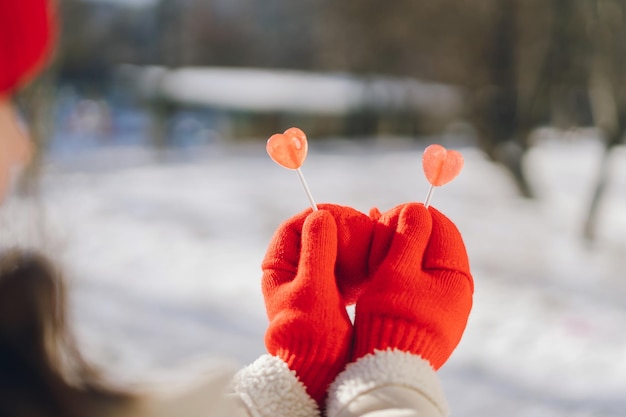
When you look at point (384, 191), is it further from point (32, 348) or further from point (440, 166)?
point (32, 348)

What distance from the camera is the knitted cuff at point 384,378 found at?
2.93 feet

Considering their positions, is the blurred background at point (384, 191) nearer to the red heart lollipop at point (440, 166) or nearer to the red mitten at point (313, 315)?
the red mitten at point (313, 315)

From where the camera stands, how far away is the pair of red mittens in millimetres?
968

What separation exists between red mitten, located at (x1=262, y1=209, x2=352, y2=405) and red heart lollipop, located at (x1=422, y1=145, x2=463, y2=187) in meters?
0.22

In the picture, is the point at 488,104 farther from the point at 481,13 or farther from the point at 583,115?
the point at 583,115

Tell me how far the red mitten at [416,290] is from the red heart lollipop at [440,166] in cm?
9

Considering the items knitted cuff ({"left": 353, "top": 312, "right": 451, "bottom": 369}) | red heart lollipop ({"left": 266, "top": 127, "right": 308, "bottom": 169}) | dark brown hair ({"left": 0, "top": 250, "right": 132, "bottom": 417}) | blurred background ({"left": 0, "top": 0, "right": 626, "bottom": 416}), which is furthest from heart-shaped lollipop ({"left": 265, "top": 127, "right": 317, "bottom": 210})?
dark brown hair ({"left": 0, "top": 250, "right": 132, "bottom": 417})

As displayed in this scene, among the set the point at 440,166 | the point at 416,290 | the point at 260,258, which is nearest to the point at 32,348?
the point at 416,290

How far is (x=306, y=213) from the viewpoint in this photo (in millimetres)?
1092

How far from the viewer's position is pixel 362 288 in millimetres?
1089

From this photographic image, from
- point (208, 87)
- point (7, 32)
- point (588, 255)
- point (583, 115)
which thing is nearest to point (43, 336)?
point (7, 32)

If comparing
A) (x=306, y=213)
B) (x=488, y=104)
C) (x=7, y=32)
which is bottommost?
(x=7, y=32)

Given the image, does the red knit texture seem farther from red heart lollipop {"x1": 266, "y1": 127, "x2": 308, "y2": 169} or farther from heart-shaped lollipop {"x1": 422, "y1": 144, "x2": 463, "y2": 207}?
heart-shaped lollipop {"x1": 422, "y1": 144, "x2": 463, "y2": 207}

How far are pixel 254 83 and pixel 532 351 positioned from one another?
1399cm
